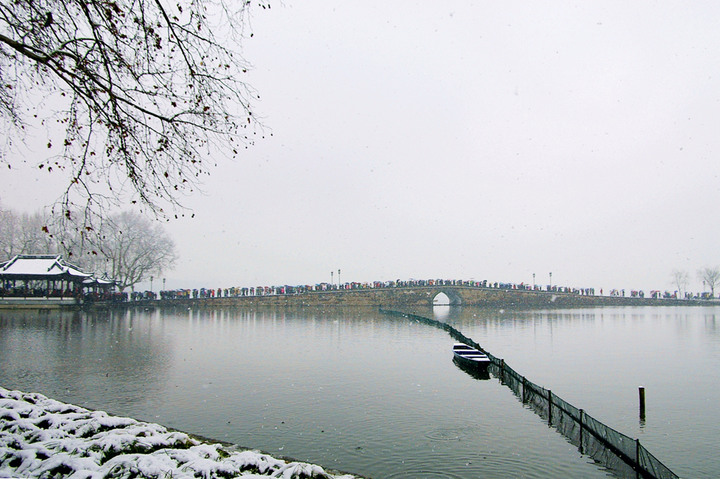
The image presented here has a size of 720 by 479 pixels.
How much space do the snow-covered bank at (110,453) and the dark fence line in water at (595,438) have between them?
4.67 meters

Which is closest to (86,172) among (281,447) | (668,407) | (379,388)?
(281,447)

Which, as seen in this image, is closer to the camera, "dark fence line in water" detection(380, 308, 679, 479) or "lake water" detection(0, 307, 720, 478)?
"dark fence line in water" detection(380, 308, 679, 479)

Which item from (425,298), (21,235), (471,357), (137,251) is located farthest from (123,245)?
(471,357)

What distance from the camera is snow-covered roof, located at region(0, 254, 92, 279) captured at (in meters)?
47.9

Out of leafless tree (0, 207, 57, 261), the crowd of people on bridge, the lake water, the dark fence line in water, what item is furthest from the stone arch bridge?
the dark fence line in water

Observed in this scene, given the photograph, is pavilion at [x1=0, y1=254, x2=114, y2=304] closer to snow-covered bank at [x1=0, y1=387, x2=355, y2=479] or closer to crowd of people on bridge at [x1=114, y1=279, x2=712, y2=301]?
crowd of people on bridge at [x1=114, y1=279, x2=712, y2=301]

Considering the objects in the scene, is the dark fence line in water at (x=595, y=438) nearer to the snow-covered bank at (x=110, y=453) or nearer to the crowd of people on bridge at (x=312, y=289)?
the snow-covered bank at (x=110, y=453)

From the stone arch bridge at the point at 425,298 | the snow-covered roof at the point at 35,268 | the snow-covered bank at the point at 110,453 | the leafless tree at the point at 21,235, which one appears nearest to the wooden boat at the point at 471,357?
the snow-covered bank at the point at 110,453

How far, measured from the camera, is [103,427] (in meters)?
8.40

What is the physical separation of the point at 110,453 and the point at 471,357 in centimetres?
1525

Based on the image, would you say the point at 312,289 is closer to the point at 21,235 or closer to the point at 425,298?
the point at 425,298

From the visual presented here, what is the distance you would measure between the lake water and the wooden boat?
574 mm

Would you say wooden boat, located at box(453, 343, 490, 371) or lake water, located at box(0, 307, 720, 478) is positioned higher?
wooden boat, located at box(453, 343, 490, 371)

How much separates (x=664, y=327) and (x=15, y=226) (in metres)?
70.7
